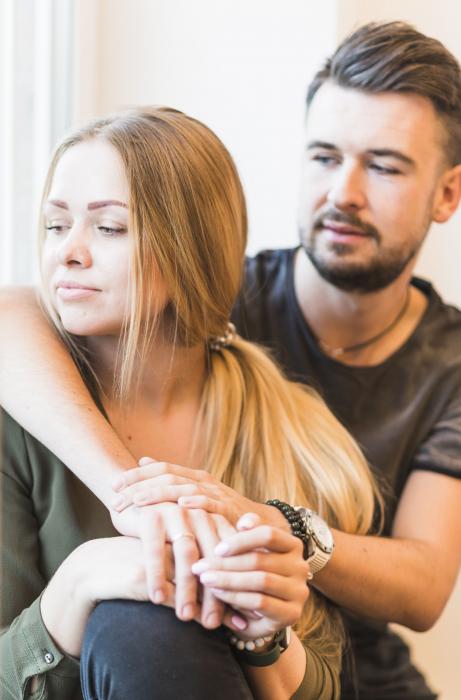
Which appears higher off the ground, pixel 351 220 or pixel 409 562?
pixel 351 220

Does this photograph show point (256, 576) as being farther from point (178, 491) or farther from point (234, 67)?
point (234, 67)

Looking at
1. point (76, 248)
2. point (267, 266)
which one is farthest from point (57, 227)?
point (267, 266)

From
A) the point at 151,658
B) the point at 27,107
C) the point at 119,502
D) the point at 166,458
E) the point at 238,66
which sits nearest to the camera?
the point at 151,658

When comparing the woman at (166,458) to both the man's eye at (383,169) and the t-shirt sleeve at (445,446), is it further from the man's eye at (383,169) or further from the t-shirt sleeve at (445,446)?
the man's eye at (383,169)

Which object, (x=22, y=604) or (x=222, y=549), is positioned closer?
(x=222, y=549)

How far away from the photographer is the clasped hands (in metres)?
1.07

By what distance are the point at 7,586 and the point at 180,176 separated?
1.75ft

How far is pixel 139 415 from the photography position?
1375 millimetres

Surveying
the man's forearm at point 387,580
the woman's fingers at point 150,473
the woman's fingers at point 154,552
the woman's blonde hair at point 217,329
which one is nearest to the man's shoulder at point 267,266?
the woman's blonde hair at point 217,329

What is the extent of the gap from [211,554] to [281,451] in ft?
1.08

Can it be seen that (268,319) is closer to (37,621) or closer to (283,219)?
(283,219)

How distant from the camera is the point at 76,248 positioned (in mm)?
1244

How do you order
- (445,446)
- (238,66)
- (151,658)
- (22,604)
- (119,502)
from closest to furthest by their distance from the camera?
(151,658) < (119,502) < (22,604) < (445,446) < (238,66)

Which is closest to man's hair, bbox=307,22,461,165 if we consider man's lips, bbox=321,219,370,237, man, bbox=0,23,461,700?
man, bbox=0,23,461,700
